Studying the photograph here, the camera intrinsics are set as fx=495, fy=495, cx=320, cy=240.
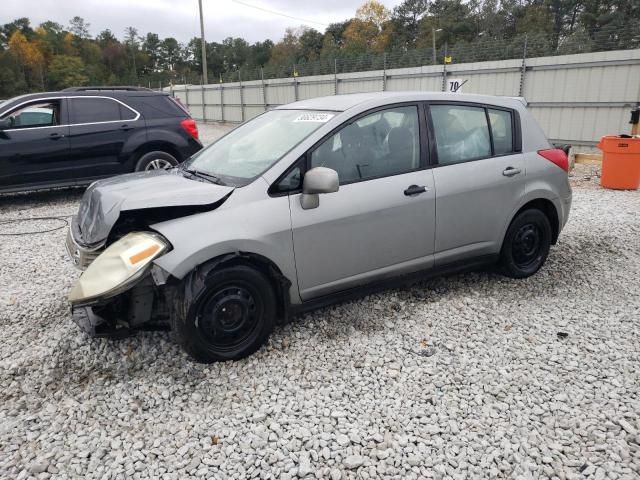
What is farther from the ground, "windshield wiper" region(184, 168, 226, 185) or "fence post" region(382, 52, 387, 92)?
"fence post" region(382, 52, 387, 92)

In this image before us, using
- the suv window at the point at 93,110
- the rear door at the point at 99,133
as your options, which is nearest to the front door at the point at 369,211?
the rear door at the point at 99,133

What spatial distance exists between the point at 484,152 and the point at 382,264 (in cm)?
139

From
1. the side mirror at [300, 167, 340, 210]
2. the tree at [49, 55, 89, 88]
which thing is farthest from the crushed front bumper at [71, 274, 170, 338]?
the tree at [49, 55, 89, 88]

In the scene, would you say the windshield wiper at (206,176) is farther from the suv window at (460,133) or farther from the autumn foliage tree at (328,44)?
the autumn foliage tree at (328,44)

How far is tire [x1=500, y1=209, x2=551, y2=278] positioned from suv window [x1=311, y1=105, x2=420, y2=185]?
4.05 feet

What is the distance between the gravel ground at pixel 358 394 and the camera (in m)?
2.41

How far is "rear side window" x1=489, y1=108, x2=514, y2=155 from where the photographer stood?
424 centimetres

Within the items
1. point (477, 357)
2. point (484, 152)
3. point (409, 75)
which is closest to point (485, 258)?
point (484, 152)

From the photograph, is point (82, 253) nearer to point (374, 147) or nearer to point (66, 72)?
point (374, 147)

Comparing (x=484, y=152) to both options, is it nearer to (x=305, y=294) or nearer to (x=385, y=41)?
(x=305, y=294)

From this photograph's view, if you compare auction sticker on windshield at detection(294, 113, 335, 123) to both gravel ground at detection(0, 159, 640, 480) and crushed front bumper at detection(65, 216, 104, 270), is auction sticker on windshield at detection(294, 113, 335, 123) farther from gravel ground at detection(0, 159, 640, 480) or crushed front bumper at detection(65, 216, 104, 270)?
crushed front bumper at detection(65, 216, 104, 270)

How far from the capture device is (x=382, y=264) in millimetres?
3674

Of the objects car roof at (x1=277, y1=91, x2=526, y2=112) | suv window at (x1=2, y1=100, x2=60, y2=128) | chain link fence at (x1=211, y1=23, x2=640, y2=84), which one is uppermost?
chain link fence at (x1=211, y1=23, x2=640, y2=84)

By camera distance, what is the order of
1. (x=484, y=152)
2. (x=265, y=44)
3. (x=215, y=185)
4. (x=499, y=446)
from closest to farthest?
1. (x=499, y=446)
2. (x=215, y=185)
3. (x=484, y=152)
4. (x=265, y=44)
